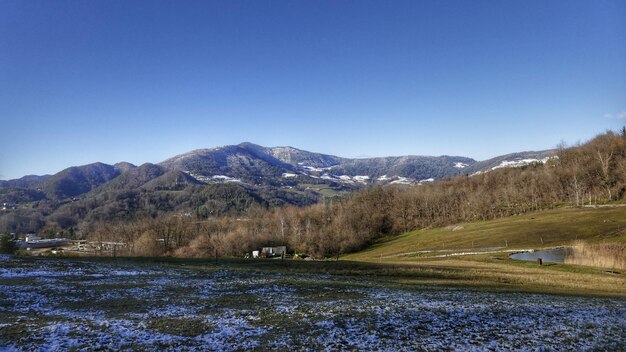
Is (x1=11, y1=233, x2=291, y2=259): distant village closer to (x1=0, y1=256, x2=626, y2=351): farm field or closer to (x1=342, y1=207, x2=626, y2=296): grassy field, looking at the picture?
(x1=342, y1=207, x2=626, y2=296): grassy field

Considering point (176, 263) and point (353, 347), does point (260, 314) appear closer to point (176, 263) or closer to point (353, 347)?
point (353, 347)

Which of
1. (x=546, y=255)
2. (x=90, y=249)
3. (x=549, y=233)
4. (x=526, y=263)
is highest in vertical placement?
(x=526, y=263)

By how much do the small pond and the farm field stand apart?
1491 inches

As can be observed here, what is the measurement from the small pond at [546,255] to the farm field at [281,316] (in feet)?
124

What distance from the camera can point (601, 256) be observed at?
58.1 meters

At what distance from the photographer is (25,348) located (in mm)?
14930

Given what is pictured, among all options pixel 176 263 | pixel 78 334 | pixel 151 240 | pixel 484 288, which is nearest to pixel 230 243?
pixel 151 240

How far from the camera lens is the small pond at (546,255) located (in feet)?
215

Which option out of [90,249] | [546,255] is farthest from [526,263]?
[90,249]

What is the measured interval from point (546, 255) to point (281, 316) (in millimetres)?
67774

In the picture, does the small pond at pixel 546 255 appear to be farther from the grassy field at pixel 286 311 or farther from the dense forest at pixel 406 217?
the dense forest at pixel 406 217

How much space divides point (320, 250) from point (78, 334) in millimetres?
126468

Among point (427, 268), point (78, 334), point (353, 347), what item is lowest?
point (427, 268)

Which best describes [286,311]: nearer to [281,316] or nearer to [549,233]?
[281,316]
